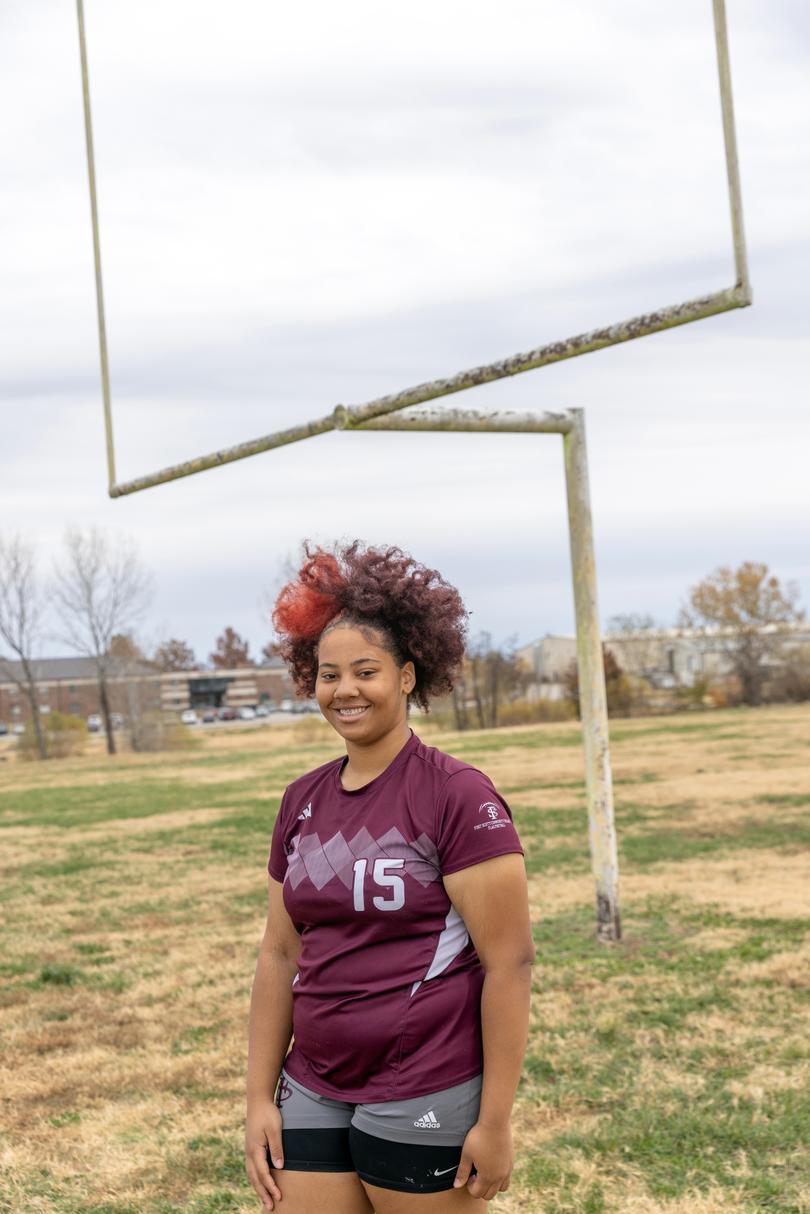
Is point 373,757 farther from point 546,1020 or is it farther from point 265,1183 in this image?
point 546,1020

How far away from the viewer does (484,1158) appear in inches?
83.7

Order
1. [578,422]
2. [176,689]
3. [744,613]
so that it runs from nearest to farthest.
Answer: [578,422]
[744,613]
[176,689]

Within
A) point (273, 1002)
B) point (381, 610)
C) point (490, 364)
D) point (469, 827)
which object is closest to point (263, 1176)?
point (273, 1002)

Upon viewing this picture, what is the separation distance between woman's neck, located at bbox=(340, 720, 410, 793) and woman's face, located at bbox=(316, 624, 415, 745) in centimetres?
1

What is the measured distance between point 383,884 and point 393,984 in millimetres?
173

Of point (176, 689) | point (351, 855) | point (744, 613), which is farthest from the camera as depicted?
point (176, 689)

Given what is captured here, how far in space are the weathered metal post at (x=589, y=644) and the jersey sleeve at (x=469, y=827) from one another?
15.7 feet

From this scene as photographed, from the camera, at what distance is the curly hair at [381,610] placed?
2.50 meters

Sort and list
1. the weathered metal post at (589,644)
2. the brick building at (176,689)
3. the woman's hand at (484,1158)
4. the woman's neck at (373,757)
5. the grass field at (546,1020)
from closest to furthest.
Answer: the woman's hand at (484,1158) → the woman's neck at (373,757) → the grass field at (546,1020) → the weathered metal post at (589,644) → the brick building at (176,689)

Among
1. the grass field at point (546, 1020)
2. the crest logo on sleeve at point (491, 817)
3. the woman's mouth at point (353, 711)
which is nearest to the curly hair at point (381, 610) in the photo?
the woman's mouth at point (353, 711)

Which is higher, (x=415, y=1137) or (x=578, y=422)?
(x=578, y=422)

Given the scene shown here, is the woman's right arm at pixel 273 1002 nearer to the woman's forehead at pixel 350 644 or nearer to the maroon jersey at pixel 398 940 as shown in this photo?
the maroon jersey at pixel 398 940

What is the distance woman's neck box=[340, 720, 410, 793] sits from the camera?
7.78 feet

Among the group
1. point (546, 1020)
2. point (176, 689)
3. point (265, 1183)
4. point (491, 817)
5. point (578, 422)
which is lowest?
point (546, 1020)
